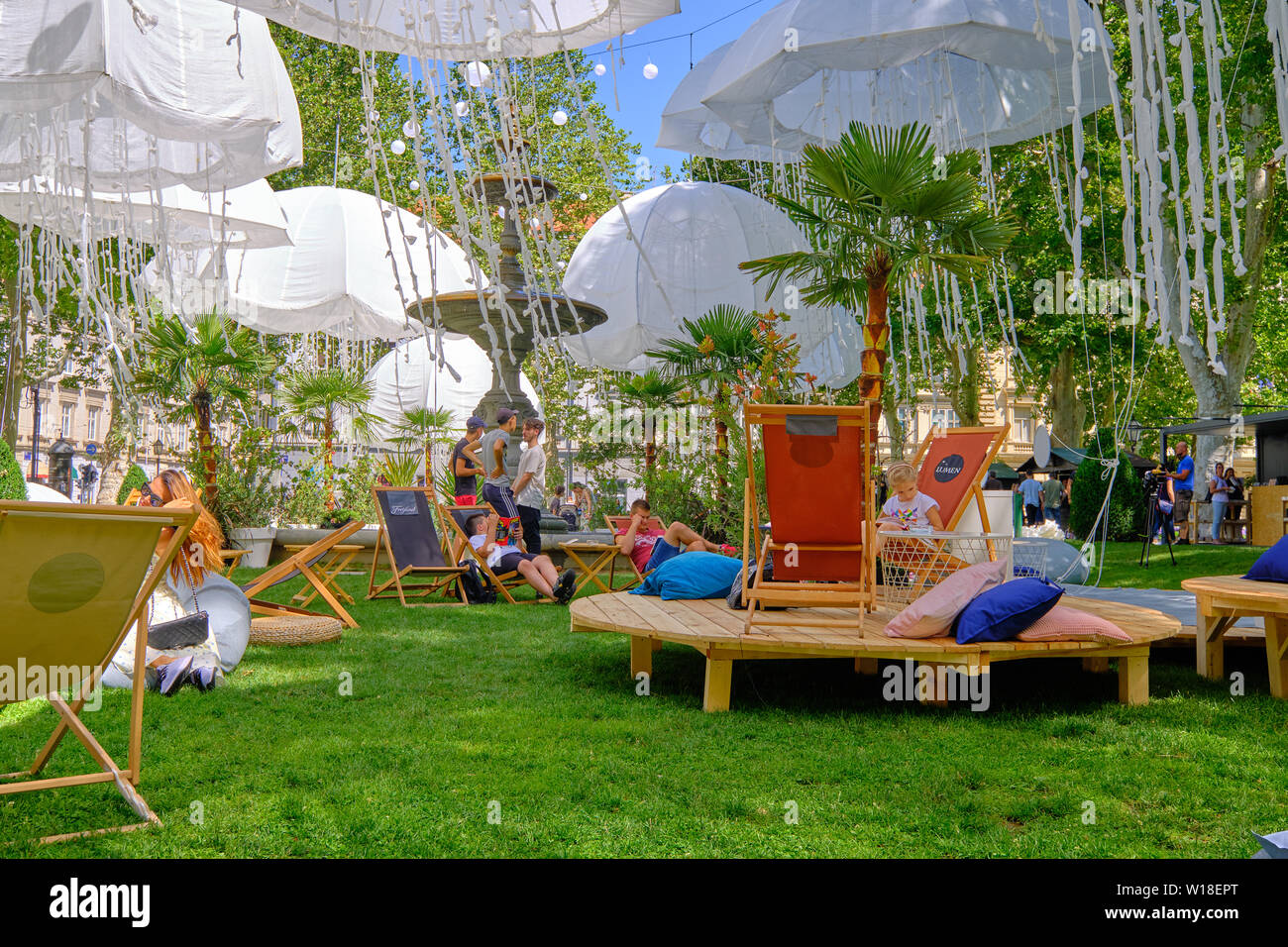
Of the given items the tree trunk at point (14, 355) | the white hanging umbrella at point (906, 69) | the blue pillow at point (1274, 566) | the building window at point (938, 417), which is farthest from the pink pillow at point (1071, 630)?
the tree trunk at point (14, 355)

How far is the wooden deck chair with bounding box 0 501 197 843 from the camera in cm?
270

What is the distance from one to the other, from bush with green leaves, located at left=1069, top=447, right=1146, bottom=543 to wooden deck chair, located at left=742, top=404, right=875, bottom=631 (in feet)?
44.2

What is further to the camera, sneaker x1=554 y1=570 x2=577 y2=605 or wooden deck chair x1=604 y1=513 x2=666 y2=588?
wooden deck chair x1=604 y1=513 x2=666 y2=588

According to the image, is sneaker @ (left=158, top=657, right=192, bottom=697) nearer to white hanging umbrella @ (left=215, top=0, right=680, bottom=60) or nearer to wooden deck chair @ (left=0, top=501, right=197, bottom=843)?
wooden deck chair @ (left=0, top=501, right=197, bottom=843)

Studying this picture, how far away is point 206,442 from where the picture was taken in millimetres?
11141

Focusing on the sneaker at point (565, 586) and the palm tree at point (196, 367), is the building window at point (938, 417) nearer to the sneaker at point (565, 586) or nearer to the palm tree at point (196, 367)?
the sneaker at point (565, 586)

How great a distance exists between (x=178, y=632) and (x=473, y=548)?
3800 millimetres

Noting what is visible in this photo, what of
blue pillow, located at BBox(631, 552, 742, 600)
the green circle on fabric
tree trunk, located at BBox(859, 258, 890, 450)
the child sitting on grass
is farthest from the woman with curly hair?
tree trunk, located at BBox(859, 258, 890, 450)

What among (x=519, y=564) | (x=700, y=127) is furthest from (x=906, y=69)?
(x=519, y=564)

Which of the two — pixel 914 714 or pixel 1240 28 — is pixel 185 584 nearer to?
pixel 914 714

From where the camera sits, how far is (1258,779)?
3.34 meters

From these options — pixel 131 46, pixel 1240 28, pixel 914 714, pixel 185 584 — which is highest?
pixel 1240 28
